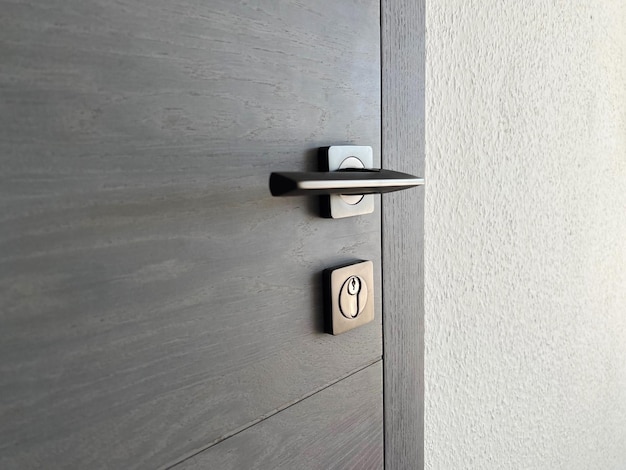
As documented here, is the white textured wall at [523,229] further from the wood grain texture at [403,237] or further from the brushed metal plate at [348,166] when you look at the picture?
the brushed metal plate at [348,166]

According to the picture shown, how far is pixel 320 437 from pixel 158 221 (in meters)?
0.25

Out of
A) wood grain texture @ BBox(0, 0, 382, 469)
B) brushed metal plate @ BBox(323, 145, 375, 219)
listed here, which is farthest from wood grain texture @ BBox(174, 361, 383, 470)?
brushed metal plate @ BBox(323, 145, 375, 219)

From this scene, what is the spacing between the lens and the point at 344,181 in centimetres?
35

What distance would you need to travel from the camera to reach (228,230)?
0.35 m

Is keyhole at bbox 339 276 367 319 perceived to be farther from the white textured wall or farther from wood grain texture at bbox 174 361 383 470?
the white textured wall

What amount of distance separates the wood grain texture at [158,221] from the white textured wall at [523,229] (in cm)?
27

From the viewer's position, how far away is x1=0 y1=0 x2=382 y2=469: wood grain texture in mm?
255

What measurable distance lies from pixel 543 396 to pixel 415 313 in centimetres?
53

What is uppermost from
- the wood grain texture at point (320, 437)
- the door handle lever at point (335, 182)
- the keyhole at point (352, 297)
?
the door handle lever at point (335, 182)

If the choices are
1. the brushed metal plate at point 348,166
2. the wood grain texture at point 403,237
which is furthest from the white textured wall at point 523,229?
the brushed metal plate at point 348,166

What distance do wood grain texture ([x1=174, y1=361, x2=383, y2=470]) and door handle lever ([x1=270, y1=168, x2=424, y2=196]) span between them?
186 millimetres

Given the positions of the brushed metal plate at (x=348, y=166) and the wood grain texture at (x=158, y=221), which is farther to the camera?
the brushed metal plate at (x=348, y=166)

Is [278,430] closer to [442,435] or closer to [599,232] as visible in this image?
[442,435]

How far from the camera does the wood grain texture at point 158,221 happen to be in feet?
0.84
